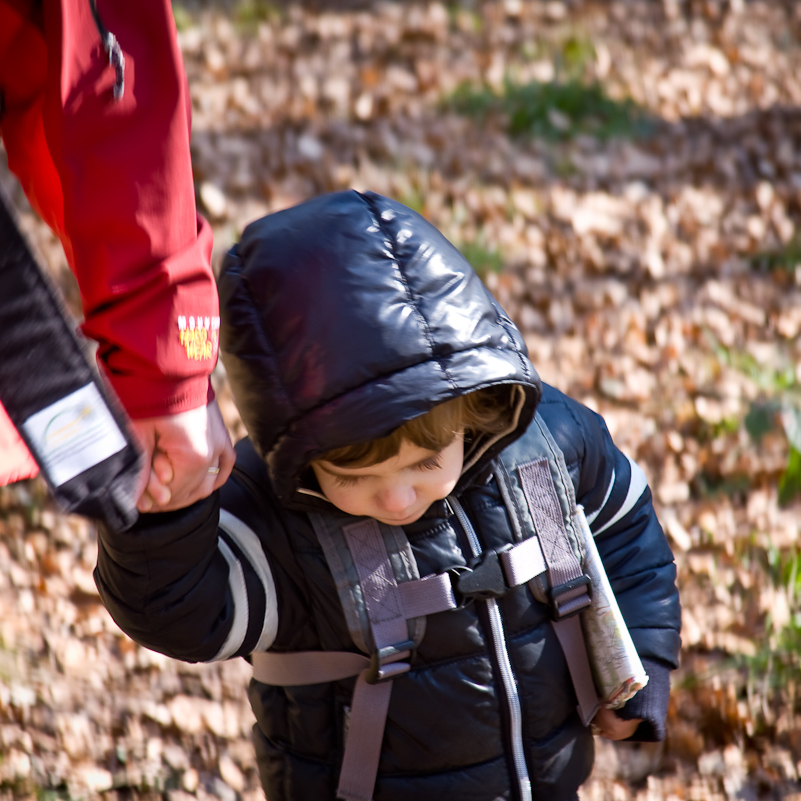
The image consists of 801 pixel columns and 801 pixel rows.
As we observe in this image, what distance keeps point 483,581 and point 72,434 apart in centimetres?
93

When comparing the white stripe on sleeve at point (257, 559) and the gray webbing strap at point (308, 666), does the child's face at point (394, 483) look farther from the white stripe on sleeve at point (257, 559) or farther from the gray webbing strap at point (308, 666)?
the gray webbing strap at point (308, 666)

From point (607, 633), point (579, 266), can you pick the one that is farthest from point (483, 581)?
point (579, 266)

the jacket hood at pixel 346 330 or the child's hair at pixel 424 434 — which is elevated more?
the jacket hood at pixel 346 330

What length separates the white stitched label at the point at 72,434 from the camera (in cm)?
119

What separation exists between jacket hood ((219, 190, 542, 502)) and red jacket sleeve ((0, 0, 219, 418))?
4.5 inches

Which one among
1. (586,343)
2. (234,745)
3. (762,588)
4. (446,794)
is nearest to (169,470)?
(446,794)

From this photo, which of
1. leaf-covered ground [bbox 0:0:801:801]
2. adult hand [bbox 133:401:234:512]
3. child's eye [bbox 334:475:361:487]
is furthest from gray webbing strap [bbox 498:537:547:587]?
leaf-covered ground [bbox 0:0:801:801]

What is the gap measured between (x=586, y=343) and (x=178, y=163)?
11.4ft

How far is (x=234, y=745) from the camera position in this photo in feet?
10.1

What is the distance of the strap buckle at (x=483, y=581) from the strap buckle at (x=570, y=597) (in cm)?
13

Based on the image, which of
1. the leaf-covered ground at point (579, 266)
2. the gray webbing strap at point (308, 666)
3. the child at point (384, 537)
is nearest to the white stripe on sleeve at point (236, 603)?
the child at point (384, 537)

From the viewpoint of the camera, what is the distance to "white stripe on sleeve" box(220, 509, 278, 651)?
5.96ft

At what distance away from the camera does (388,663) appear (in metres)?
1.78

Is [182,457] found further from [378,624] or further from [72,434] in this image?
[378,624]
